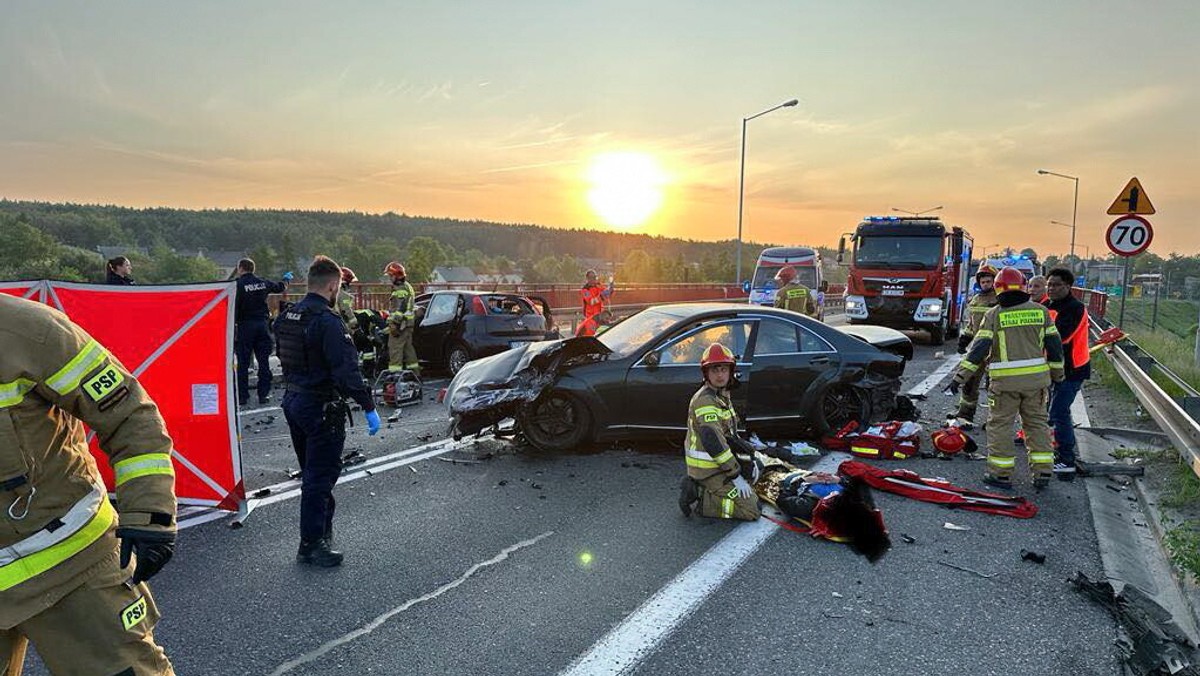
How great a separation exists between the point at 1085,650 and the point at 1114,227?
9876 millimetres

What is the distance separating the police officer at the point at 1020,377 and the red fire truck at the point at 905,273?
34.3ft

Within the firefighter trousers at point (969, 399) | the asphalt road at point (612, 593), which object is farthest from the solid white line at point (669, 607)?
the firefighter trousers at point (969, 399)

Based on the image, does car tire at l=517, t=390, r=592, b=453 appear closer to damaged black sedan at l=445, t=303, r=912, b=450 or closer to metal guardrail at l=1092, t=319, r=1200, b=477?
damaged black sedan at l=445, t=303, r=912, b=450

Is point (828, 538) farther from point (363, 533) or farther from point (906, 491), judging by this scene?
point (363, 533)

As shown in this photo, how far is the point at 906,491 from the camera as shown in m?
5.29

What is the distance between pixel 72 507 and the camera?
1933 millimetres

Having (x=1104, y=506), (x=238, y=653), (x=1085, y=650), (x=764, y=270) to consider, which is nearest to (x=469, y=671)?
(x=238, y=653)

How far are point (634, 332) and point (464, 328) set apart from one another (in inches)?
190

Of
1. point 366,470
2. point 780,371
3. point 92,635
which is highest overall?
point 780,371

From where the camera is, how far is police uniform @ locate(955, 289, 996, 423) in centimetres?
681

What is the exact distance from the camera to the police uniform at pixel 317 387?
4.01 m

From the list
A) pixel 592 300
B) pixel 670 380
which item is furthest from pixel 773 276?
pixel 670 380

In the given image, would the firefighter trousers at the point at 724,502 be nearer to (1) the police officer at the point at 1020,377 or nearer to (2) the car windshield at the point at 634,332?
(2) the car windshield at the point at 634,332

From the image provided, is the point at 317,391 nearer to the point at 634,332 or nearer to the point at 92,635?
the point at 92,635
